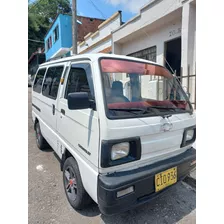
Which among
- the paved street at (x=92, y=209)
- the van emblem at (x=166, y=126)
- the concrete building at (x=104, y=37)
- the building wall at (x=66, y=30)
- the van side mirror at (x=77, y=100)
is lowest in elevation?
the paved street at (x=92, y=209)

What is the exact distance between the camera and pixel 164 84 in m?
2.91

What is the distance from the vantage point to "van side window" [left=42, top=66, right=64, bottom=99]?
10.1 ft

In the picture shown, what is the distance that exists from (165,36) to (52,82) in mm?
5185

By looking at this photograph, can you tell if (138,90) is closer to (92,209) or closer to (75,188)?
(75,188)

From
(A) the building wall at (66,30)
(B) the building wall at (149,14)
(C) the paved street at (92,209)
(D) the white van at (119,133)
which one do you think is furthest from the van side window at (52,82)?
(A) the building wall at (66,30)

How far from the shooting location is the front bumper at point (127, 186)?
5.49ft

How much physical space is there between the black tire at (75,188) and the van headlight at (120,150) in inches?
26.1

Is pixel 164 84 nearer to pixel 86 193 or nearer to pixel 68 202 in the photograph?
pixel 86 193

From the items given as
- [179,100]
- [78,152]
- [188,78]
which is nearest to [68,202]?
[78,152]

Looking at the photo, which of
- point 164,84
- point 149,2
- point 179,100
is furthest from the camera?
point 149,2

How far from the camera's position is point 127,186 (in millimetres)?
1728

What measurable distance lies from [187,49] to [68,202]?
16.9ft

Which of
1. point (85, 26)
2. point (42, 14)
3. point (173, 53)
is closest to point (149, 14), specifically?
point (173, 53)

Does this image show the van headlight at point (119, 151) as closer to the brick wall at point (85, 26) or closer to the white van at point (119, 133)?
the white van at point (119, 133)
